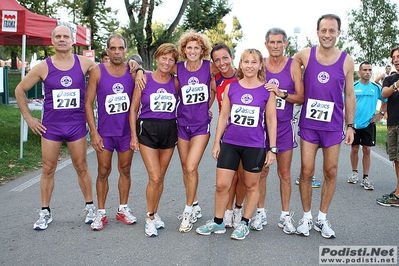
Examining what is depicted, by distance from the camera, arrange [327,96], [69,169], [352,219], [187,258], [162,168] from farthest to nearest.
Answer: [69,169] < [352,219] < [162,168] < [327,96] < [187,258]

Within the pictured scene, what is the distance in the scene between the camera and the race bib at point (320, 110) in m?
4.43

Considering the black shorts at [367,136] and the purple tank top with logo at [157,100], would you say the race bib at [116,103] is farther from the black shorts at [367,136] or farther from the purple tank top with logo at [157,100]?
the black shorts at [367,136]

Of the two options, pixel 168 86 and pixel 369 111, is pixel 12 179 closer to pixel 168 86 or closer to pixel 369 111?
pixel 168 86

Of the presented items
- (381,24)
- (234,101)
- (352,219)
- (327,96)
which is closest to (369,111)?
(352,219)

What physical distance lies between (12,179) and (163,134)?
12.1 ft

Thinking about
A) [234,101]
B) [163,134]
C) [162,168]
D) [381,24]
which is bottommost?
[162,168]

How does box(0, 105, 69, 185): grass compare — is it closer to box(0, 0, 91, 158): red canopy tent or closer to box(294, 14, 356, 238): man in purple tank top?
box(0, 0, 91, 158): red canopy tent

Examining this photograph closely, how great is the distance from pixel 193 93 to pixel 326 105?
4.60 feet

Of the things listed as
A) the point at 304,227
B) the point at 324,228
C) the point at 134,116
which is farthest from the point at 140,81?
the point at 324,228

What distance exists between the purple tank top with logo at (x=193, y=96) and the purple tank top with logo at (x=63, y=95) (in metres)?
Answer: 1.11

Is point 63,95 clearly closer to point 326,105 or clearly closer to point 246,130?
point 246,130

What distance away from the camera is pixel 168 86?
4625 mm

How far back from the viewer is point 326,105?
4.44m

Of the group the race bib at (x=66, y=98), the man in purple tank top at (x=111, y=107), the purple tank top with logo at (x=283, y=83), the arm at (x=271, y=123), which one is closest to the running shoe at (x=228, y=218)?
the arm at (x=271, y=123)
